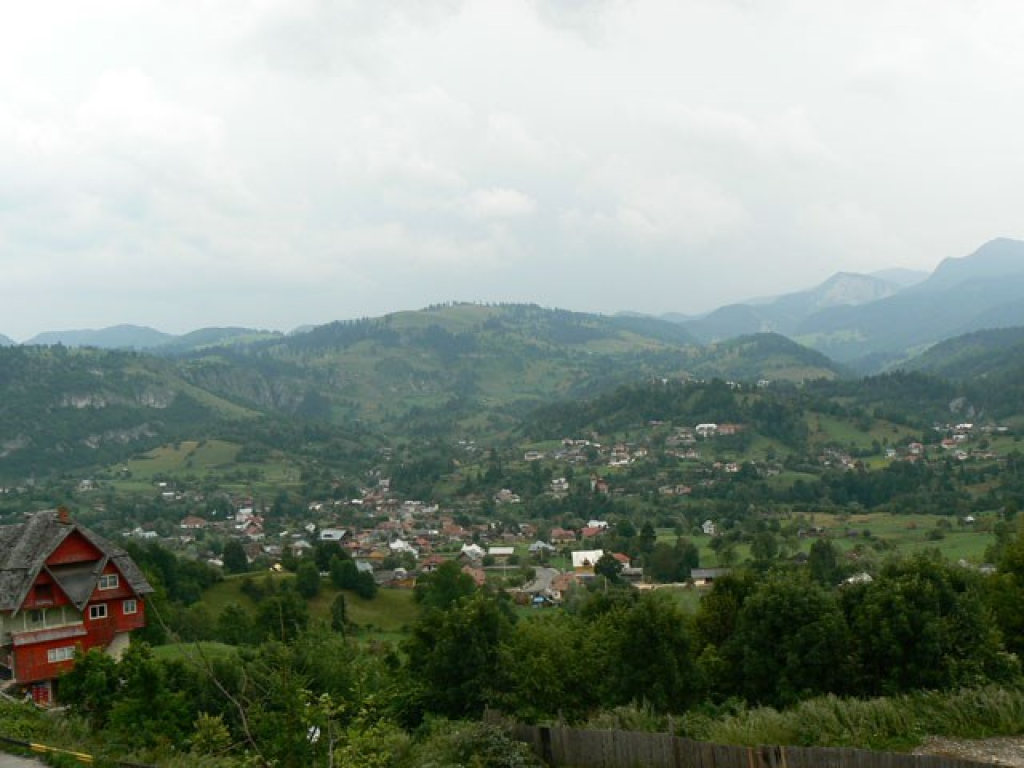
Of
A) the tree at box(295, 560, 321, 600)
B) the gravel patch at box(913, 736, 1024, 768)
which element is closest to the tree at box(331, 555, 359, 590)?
the tree at box(295, 560, 321, 600)

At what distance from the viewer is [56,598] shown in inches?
891

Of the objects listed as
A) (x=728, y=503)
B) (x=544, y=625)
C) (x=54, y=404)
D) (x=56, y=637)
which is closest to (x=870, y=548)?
(x=728, y=503)

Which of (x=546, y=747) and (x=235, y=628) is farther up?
(x=546, y=747)

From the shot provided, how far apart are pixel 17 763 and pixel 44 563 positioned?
1145 centimetres

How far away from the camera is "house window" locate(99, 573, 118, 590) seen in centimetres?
2377

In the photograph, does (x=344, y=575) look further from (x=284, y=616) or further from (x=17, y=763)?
(x=17, y=763)

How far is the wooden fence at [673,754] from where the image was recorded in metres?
10.3

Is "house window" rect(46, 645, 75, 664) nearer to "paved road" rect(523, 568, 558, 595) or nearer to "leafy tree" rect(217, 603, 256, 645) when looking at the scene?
"leafy tree" rect(217, 603, 256, 645)

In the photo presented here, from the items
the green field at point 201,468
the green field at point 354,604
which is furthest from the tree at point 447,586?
the green field at point 201,468

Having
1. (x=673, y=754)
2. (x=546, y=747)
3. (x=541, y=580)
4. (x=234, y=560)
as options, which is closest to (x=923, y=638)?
(x=673, y=754)

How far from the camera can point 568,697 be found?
746 inches

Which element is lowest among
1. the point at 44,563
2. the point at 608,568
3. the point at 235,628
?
the point at 608,568

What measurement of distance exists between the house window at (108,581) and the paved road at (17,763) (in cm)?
1205

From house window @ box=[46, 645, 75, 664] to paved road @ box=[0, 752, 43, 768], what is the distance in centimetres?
1089
